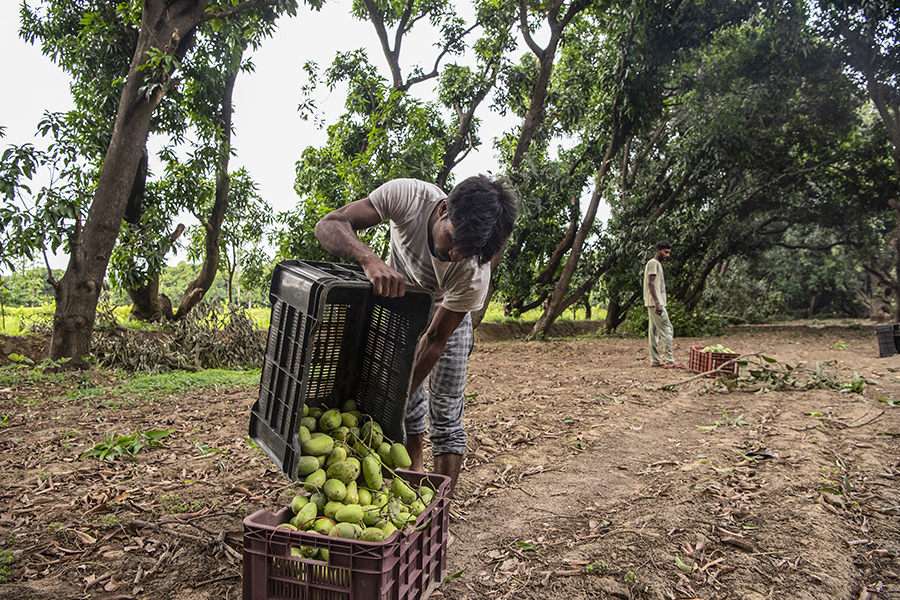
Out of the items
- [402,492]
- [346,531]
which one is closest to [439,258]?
[402,492]

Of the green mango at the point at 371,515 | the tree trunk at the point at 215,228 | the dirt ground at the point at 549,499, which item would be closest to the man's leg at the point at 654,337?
the dirt ground at the point at 549,499

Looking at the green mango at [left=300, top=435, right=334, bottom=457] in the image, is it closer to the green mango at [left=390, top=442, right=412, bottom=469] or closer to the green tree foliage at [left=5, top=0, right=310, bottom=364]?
the green mango at [left=390, top=442, right=412, bottom=469]

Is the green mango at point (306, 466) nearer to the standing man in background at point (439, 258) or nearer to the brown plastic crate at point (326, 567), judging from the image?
the brown plastic crate at point (326, 567)

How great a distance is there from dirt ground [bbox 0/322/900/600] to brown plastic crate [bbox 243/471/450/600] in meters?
0.57

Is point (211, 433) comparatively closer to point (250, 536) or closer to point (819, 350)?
point (250, 536)

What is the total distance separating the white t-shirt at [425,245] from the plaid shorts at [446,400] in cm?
32

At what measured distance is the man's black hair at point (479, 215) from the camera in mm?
2398

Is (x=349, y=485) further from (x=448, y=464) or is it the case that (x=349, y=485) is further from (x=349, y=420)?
(x=448, y=464)

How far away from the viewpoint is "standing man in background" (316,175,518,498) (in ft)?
7.90

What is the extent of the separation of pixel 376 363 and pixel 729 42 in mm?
14893

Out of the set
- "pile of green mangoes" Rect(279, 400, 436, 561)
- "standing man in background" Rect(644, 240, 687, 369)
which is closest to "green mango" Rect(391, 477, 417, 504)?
"pile of green mangoes" Rect(279, 400, 436, 561)

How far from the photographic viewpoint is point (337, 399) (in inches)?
108

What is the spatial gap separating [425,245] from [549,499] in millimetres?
1912

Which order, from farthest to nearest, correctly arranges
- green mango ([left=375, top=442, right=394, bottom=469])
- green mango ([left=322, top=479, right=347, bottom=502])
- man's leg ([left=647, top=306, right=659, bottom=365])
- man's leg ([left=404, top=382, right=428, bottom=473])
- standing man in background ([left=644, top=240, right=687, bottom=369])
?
man's leg ([left=647, top=306, right=659, bottom=365]), standing man in background ([left=644, top=240, right=687, bottom=369]), man's leg ([left=404, top=382, right=428, bottom=473]), green mango ([left=375, top=442, right=394, bottom=469]), green mango ([left=322, top=479, right=347, bottom=502])
